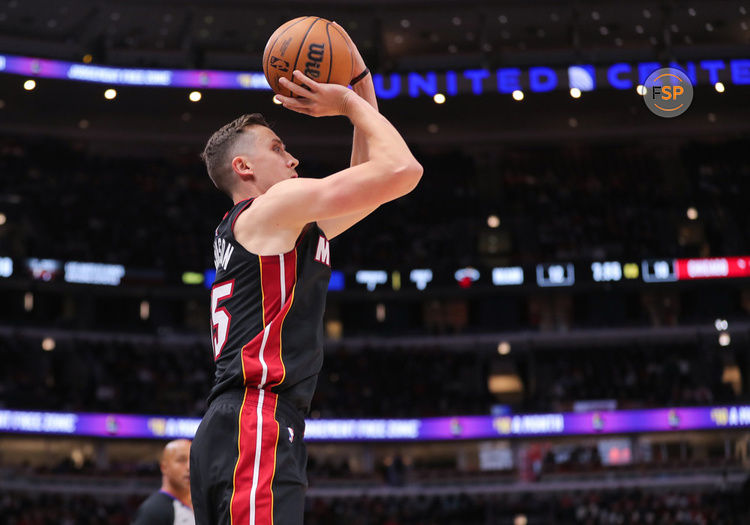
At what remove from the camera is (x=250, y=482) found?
9.95 feet

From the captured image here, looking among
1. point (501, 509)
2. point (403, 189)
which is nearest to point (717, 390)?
point (501, 509)

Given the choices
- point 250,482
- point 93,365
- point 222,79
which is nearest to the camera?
point 250,482

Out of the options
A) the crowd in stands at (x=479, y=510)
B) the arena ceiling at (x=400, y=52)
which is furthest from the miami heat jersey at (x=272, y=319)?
the arena ceiling at (x=400, y=52)

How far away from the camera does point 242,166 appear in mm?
3475

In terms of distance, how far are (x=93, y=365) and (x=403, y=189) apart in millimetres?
28247

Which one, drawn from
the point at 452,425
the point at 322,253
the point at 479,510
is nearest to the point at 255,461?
the point at 322,253

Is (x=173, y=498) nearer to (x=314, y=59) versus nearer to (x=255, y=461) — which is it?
(x=255, y=461)

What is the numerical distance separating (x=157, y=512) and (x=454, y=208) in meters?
28.3

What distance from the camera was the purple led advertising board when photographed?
27.6 meters

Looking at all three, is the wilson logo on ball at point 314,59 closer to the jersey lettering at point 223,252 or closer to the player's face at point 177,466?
the jersey lettering at point 223,252

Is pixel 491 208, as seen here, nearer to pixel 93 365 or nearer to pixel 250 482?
pixel 93 365

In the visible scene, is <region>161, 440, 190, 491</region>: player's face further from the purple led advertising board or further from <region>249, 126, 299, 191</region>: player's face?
the purple led advertising board

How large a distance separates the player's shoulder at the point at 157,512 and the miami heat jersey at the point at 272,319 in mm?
2862

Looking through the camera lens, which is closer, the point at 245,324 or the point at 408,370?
the point at 245,324
